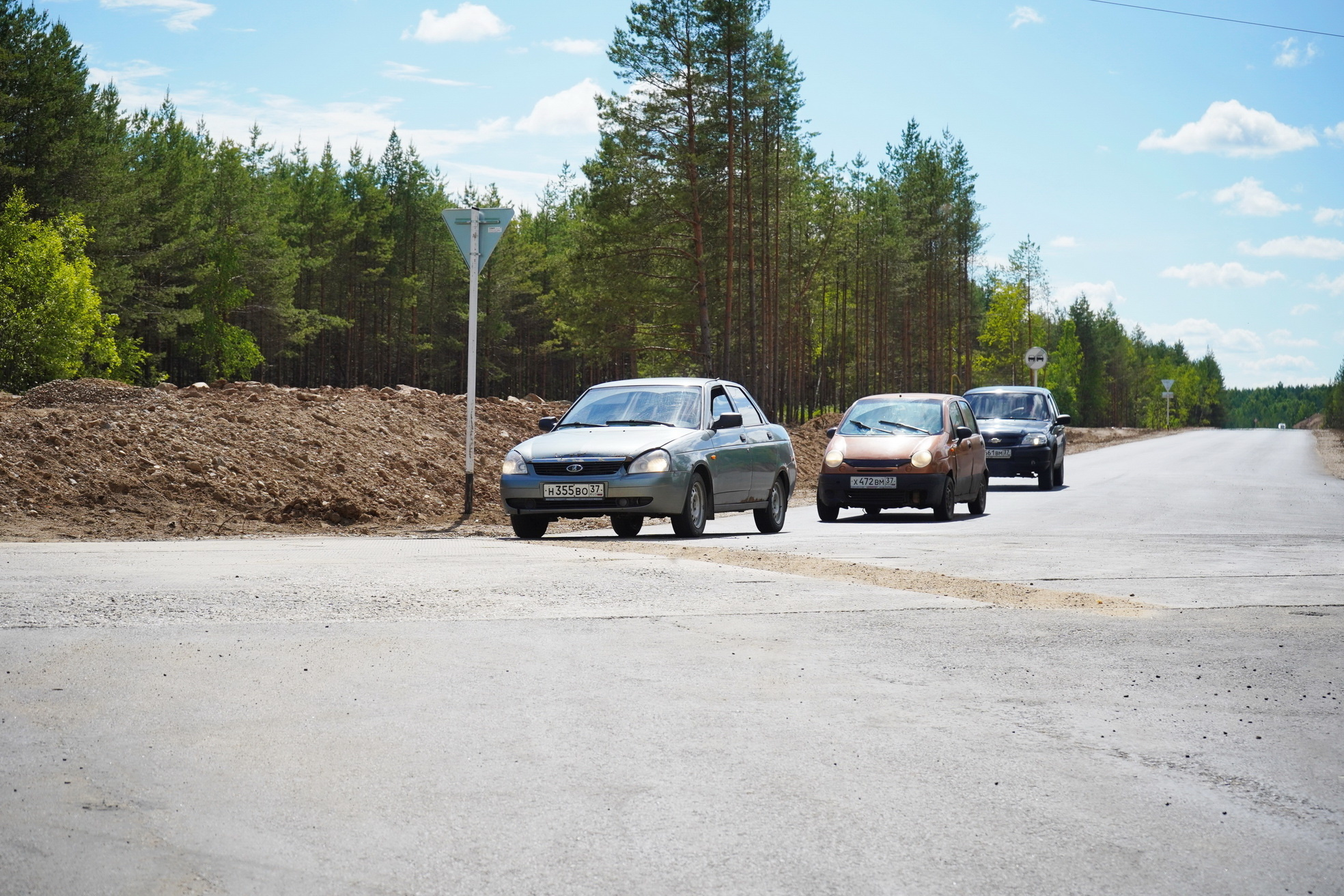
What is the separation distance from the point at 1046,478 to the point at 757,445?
471 inches

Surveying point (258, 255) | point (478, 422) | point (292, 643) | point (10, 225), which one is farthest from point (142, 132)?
point (292, 643)

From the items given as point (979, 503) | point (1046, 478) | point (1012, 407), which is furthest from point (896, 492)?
point (1012, 407)

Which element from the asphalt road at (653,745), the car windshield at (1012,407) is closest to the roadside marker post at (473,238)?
the asphalt road at (653,745)

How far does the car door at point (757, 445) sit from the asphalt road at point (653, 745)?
659 centimetres

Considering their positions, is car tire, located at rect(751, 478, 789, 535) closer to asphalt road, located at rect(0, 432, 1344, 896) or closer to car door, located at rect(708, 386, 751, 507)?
car door, located at rect(708, 386, 751, 507)

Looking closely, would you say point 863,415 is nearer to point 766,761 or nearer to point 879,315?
point 766,761

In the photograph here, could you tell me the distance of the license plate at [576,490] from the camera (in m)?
13.5

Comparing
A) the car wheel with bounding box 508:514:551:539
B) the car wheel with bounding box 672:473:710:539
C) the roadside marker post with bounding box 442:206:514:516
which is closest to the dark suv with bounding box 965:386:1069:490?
the roadside marker post with bounding box 442:206:514:516

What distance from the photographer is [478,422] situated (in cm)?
2458

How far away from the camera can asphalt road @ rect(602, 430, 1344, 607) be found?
1035 centimetres

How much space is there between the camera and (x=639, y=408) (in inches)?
592

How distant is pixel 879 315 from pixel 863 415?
6403cm

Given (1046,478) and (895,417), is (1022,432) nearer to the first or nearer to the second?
(1046,478)

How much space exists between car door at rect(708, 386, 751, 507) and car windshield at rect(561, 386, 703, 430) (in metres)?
0.31
